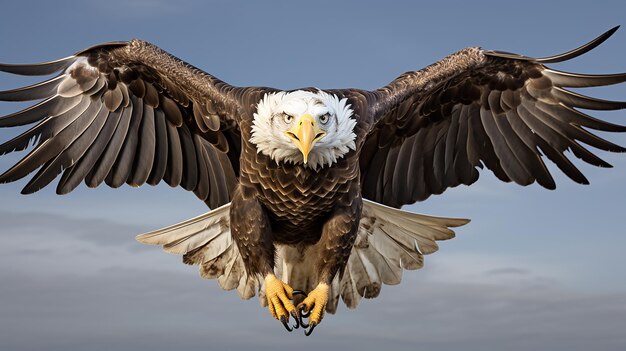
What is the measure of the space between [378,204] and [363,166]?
1.07ft

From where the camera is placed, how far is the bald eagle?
594cm

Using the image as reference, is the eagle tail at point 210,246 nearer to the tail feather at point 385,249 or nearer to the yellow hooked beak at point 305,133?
the tail feather at point 385,249

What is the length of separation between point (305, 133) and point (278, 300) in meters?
1.22

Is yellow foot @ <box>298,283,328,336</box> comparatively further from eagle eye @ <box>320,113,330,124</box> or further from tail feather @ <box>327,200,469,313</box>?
eagle eye @ <box>320,113,330,124</box>

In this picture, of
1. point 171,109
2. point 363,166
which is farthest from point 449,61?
point 171,109

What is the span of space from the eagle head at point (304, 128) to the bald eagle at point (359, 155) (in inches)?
24.3

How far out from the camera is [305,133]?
4723 millimetres

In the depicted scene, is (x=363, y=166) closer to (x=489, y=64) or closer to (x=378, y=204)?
(x=378, y=204)

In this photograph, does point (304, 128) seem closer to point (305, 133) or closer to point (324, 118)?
point (305, 133)

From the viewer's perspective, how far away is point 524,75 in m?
6.18

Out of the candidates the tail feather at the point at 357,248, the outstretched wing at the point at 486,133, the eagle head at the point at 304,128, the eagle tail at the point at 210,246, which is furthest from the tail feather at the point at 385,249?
the eagle head at the point at 304,128

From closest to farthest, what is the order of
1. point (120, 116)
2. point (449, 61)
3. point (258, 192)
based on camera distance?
1. point (258, 192)
2. point (449, 61)
3. point (120, 116)

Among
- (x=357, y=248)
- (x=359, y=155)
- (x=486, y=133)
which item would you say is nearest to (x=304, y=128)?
(x=359, y=155)

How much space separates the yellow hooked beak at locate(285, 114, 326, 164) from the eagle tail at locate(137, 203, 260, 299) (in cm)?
142
